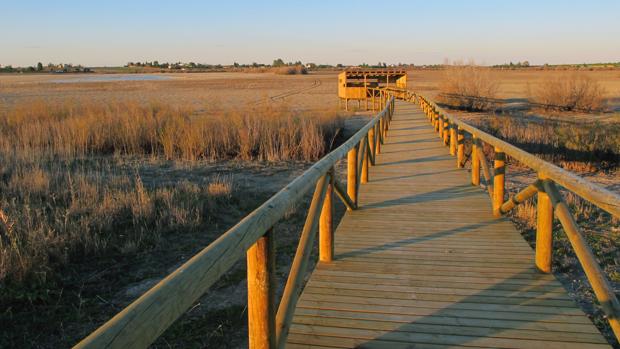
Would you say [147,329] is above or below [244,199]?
above

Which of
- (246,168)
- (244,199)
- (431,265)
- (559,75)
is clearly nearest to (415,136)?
(246,168)

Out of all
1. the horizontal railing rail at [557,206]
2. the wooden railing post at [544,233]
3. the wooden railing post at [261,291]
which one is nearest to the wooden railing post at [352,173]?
the horizontal railing rail at [557,206]

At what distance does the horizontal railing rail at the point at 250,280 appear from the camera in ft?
4.30

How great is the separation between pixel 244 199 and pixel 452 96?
24721mm

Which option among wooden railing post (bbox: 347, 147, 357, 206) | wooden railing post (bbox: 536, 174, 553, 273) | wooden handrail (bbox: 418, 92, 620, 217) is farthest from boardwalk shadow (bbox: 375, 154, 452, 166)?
wooden railing post (bbox: 536, 174, 553, 273)

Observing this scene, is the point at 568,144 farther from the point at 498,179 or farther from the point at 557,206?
the point at 557,206

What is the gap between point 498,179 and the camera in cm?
556

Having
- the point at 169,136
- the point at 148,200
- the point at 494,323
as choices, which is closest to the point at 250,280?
the point at 494,323

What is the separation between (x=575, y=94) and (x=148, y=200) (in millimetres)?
27343

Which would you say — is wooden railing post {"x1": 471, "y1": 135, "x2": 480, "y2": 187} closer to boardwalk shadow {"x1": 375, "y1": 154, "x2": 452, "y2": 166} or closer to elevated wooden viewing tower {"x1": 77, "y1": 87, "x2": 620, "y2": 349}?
elevated wooden viewing tower {"x1": 77, "y1": 87, "x2": 620, "y2": 349}

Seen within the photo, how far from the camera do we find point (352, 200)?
6.08 metres

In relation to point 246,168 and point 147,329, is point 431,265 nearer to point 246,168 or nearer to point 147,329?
point 147,329

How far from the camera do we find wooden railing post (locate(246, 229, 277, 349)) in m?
2.28

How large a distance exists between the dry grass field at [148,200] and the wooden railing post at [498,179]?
44.7 inches
